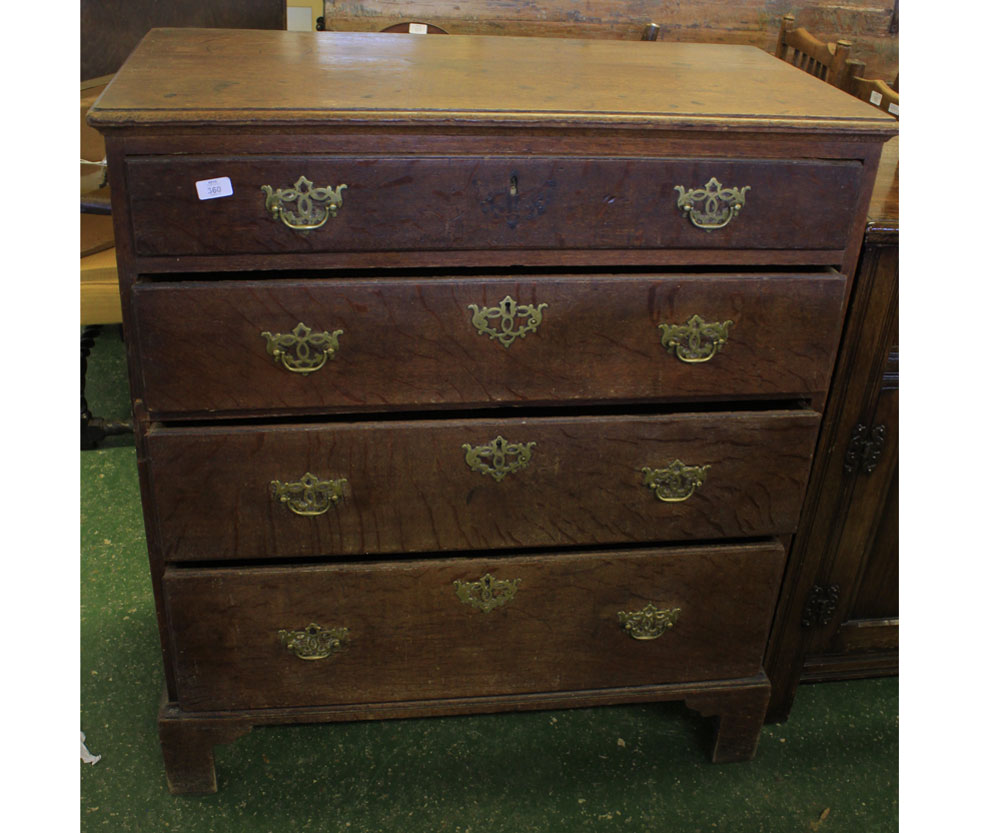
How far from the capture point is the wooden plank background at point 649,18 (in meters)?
3.25

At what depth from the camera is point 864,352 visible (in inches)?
58.2

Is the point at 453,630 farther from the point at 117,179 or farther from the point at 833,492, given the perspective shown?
the point at 117,179

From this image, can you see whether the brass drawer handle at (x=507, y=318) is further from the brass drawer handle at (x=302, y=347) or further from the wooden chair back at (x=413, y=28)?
the wooden chair back at (x=413, y=28)

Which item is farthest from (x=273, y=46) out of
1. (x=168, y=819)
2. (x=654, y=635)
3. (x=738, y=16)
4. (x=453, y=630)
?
(x=738, y=16)

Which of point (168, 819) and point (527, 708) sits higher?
point (527, 708)

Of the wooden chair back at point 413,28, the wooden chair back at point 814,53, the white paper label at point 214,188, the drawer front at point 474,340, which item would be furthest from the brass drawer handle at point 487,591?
the wooden chair back at point 413,28

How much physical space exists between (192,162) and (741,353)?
0.78 meters

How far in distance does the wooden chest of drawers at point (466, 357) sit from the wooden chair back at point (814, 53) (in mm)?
964

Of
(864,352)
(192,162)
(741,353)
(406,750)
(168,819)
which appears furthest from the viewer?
(406,750)

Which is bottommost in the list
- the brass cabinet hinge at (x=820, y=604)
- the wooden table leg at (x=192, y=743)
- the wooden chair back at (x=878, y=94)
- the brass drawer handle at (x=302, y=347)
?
the wooden table leg at (x=192, y=743)

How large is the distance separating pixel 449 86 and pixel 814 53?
6.03 feet

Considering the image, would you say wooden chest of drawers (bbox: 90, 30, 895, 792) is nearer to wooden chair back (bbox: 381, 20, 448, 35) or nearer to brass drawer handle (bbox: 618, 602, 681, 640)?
brass drawer handle (bbox: 618, 602, 681, 640)

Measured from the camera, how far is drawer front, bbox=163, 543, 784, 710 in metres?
1.46

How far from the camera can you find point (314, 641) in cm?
149
